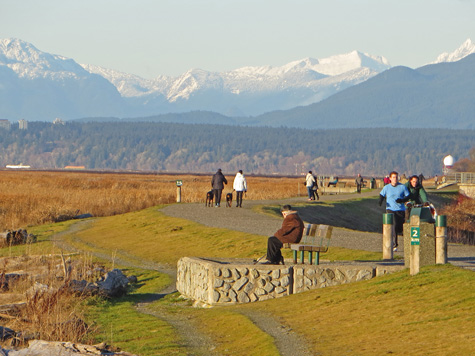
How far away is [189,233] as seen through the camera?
112 ft

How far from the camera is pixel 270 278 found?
1944cm

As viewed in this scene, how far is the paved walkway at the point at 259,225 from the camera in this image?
83.6 ft

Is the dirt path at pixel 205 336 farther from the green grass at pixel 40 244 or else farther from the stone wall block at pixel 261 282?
the green grass at pixel 40 244

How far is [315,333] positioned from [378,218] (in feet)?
135

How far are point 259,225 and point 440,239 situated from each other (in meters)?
17.7

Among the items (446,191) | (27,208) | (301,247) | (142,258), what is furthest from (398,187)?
(446,191)

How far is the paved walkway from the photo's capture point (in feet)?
83.6

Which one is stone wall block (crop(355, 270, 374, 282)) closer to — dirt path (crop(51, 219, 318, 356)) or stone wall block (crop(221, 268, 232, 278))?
dirt path (crop(51, 219, 318, 356))

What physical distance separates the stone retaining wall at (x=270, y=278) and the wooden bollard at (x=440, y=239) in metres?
1.29

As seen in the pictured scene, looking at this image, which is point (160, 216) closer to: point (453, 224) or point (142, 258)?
point (142, 258)

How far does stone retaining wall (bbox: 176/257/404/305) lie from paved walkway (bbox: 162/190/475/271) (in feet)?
8.68

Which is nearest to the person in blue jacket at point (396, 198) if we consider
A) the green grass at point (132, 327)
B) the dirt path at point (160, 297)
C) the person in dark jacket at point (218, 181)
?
the dirt path at point (160, 297)

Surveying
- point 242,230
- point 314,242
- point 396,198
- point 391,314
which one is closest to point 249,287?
point 314,242

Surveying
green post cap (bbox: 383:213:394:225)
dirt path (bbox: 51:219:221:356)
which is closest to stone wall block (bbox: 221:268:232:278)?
dirt path (bbox: 51:219:221:356)
